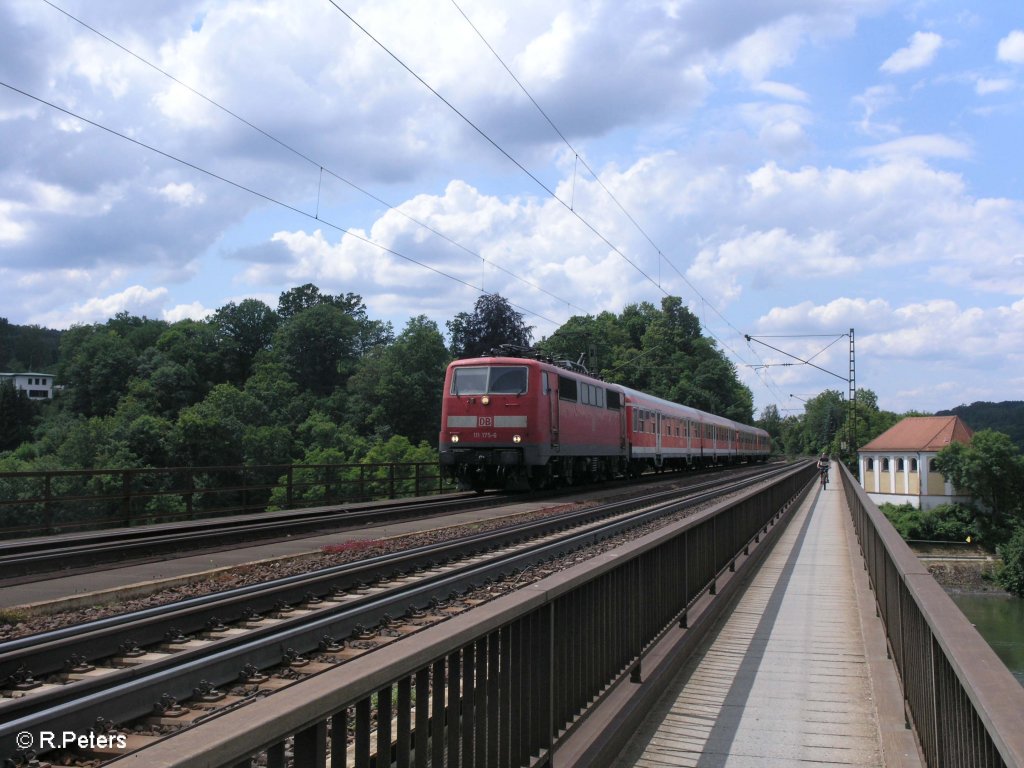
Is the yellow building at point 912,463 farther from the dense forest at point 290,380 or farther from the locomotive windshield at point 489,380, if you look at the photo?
the locomotive windshield at point 489,380

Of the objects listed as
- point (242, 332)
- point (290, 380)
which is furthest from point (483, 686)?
point (242, 332)

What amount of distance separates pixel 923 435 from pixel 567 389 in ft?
259

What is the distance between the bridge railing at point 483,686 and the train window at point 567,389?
19137mm

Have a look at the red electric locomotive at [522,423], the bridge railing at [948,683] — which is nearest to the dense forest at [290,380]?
the red electric locomotive at [522,423]

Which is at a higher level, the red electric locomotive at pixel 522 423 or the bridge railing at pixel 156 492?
the red electric locomotive at pixel 522 423

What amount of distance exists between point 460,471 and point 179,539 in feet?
42.3

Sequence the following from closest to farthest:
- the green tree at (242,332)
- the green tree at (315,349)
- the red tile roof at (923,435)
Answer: the red tile roof at (923,435)
the green tree at (315,349)
the green tree at (242,332)

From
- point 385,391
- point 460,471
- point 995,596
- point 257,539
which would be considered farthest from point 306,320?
point 257,539

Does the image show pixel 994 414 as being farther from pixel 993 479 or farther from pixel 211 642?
pixel 211 642

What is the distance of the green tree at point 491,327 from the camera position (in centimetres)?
7731

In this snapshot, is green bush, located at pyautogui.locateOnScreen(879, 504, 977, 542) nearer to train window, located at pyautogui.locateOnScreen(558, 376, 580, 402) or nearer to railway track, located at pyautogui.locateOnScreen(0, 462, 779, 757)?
train window, located at pyautogui.locateOnScreen(558, 376, 580, 402)

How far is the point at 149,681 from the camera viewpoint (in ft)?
17.6

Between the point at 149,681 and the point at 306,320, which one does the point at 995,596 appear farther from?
the point at 306,320

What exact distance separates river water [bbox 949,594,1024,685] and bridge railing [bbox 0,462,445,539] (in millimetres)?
25595
